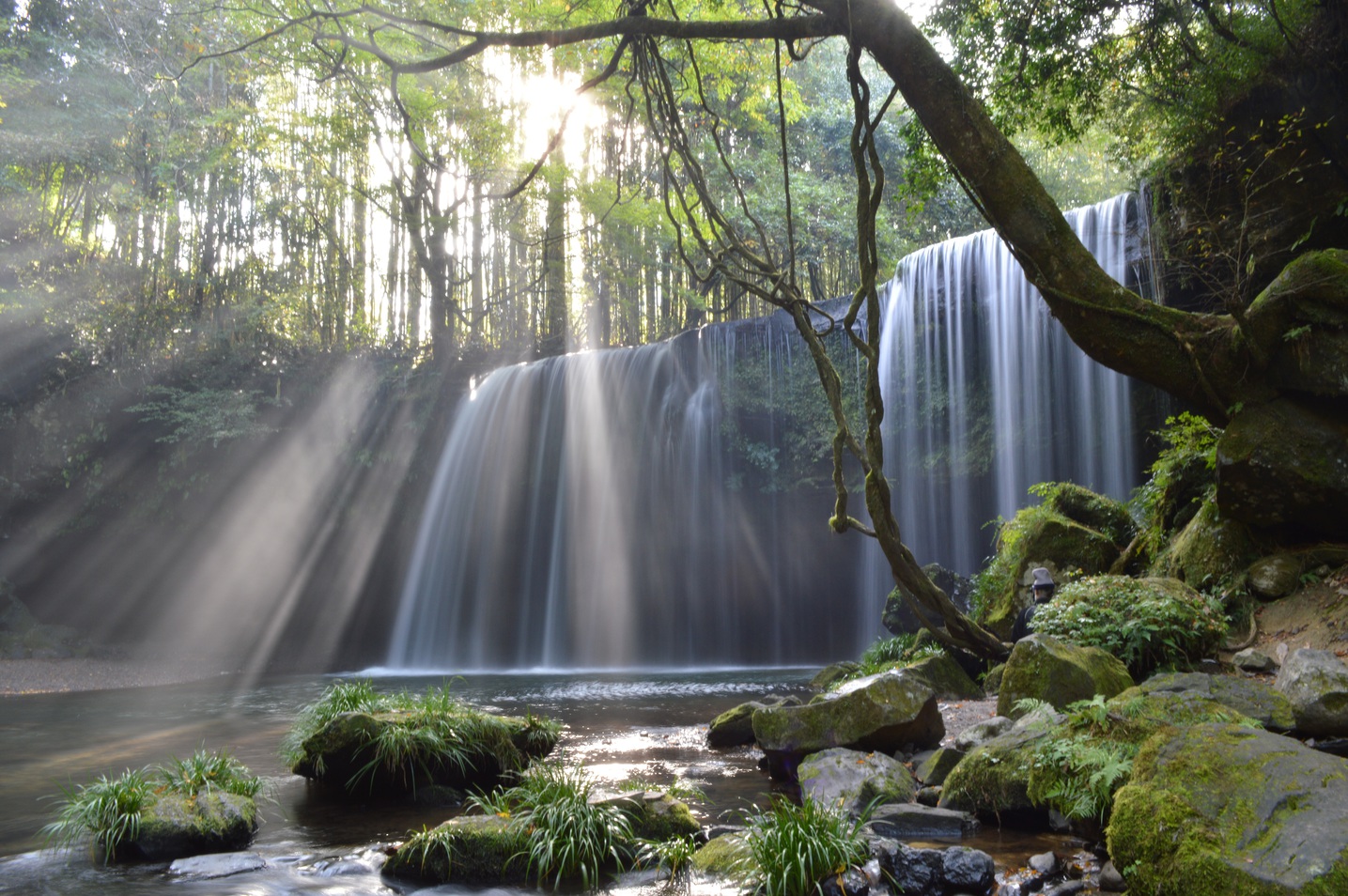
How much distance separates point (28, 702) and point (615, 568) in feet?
36.0

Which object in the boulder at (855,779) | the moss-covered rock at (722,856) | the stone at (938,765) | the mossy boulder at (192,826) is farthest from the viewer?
the stone at (938,765)

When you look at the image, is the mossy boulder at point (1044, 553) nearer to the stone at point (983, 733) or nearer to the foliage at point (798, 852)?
the stone at point (983, 733)

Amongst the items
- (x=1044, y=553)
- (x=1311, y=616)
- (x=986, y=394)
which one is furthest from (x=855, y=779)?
(x=986, y=394)

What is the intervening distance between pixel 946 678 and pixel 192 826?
6252 millimetres

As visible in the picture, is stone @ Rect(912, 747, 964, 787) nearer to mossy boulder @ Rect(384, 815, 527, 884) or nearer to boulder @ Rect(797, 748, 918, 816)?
boulder @ Rect(797, 748, 918, 816)

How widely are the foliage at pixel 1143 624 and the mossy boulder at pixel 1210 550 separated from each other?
1.59 ft

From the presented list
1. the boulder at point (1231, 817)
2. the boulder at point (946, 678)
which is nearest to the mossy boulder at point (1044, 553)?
the boulder at point (946, 678)

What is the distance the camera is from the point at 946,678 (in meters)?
8.04

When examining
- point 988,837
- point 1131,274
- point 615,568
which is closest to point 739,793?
point 988,837

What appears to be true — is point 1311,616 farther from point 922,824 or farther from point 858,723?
point 922,824

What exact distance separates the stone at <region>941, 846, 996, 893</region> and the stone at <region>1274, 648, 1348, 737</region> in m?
1.75

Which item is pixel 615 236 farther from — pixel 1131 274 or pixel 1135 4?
pixel 1135 4

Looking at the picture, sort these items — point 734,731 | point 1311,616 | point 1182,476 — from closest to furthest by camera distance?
point 1311,616 → point 734,731 → point 1182,476

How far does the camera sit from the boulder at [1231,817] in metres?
2.42
